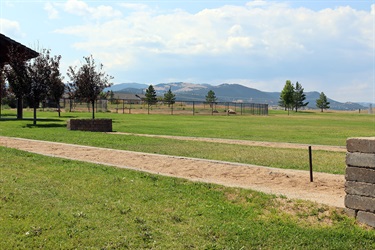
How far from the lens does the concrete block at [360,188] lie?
241 inches

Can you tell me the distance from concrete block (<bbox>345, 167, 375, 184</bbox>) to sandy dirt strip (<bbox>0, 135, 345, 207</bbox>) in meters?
0.60

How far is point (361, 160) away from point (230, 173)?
3.76 meters

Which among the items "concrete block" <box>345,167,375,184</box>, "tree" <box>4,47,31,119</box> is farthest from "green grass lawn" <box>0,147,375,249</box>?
"tree" <box>4,47,31,119</box>

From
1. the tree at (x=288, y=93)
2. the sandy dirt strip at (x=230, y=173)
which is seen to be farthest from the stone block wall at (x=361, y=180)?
the tree at (x=288, y=93)

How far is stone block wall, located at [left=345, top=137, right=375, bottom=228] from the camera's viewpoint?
6.11 meters

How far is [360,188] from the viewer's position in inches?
246

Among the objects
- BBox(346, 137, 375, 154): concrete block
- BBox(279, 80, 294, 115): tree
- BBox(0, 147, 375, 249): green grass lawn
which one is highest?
BBox(279, 80, 294, 115): tree

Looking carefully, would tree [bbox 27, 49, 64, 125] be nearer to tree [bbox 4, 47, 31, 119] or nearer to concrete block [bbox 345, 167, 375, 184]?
tree [bbox 4, 47, 31, 119]

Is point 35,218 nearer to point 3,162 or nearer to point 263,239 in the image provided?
point 263,239

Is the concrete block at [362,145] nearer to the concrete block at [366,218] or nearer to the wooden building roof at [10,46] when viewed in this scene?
the concrete block at [366,218]

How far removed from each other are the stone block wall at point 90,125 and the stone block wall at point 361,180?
59.9 ft

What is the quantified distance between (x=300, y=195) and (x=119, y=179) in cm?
369

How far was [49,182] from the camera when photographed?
27.4 feet

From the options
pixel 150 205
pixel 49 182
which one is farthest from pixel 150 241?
pixel 49 182
